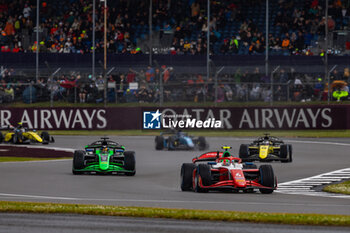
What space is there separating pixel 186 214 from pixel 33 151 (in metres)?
18.1

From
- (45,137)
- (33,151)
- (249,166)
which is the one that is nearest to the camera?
(249,166)

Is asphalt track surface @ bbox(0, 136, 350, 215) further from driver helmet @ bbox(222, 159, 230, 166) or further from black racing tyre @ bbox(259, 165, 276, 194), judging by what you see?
driver helmet @ bbox(222, 159, 230, 166)

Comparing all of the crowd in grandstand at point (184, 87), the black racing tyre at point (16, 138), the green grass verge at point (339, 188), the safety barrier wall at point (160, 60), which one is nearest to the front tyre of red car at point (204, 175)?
the green grass verge at point (339, 188)

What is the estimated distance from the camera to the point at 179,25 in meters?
42.3

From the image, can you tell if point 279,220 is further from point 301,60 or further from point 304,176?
point 301,60

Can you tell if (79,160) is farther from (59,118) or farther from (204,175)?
(59,118)

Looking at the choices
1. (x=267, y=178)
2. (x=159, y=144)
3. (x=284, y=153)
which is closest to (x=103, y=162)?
(x=267, y=178)

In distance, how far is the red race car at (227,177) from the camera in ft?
Result: 48.6

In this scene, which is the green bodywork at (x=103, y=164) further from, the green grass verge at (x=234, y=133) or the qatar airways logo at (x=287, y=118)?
the qatar airways logo at (x=287, y=118)

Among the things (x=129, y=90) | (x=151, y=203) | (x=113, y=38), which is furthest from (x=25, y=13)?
(x=151, y=203)

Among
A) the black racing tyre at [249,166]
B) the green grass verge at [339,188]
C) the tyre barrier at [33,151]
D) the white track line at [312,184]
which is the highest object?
the black racing tyre at [249,166]

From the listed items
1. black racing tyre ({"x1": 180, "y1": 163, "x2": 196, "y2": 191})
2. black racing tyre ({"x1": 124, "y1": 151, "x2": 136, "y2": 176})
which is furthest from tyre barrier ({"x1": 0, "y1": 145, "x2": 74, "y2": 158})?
black racing tyre ({"x1": 180, "y1": 163, "x2": 196, "y2": 191})

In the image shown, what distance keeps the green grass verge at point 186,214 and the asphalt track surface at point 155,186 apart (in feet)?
3.35

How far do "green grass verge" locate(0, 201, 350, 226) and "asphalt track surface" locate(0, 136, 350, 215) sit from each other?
3.35ft
